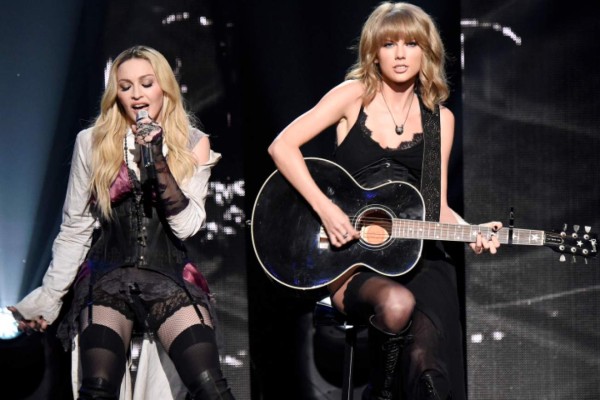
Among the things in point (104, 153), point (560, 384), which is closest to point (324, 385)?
point (560, 384)

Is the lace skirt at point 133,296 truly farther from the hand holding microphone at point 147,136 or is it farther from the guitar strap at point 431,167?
the guitar strap at point 431,167

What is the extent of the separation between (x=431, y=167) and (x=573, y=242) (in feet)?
2.27

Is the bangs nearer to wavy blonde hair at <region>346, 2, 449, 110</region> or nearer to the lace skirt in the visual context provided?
wavy blonde hair at <region>346, 2, 449, 110</region>

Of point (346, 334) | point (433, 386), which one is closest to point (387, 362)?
point (433, 386)

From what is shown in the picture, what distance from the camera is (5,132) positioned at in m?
5.12

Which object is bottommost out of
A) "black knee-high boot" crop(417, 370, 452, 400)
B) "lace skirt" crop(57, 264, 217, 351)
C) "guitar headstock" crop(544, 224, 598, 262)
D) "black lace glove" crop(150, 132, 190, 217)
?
"black knee-high boot" crop(417, 370, 452, 400)

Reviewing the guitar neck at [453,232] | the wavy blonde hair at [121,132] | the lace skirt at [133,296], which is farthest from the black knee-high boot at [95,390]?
the guitar neck at [453,232]

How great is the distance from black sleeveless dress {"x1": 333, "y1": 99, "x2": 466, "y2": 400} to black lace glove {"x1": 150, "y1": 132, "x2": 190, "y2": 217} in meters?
0.80

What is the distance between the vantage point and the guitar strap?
4207mm

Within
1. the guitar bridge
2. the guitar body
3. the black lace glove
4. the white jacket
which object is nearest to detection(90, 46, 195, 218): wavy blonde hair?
the white jacket

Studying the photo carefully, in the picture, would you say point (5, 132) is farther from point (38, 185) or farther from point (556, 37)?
point (556, 37)

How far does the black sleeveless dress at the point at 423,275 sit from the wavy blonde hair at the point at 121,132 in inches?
27.8

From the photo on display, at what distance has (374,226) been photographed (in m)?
4.08

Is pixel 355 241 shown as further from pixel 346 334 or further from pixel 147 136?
pixel 147 136
